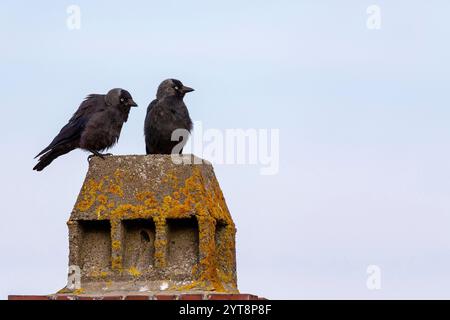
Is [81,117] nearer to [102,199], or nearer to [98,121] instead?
[98,121]

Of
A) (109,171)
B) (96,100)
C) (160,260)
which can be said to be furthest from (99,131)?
(160,260)

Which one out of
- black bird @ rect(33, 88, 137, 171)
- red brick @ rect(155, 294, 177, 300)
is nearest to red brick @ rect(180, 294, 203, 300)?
red brick @ rect(155, 294, 177, 300)

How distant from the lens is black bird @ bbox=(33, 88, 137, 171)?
578 inches

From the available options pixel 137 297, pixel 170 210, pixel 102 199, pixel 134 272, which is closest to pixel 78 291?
pixel 134 272

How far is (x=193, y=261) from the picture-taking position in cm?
1266

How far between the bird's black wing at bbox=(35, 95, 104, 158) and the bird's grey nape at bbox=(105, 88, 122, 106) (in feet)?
0.27

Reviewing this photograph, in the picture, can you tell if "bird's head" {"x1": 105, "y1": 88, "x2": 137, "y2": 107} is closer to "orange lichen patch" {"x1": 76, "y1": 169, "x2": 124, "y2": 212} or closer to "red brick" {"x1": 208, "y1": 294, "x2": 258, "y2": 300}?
"orange lichen patch" {"x1": 76, "y1": 169, "x2": 124, "y2": 212}

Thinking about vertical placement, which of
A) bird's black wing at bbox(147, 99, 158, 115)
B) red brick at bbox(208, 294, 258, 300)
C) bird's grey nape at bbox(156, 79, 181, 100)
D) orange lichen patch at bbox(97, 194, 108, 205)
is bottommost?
red brick at bbox(208, 294, 258, 300)

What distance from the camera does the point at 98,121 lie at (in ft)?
48.5

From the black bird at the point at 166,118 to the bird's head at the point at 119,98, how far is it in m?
0.64

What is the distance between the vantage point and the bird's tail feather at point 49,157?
50.1 ft

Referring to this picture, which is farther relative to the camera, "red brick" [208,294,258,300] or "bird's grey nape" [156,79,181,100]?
"bird's grey nape" [156,79,181,100]

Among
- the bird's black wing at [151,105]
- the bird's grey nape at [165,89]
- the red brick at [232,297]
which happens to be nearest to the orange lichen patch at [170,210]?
the red brick at [232,297]
